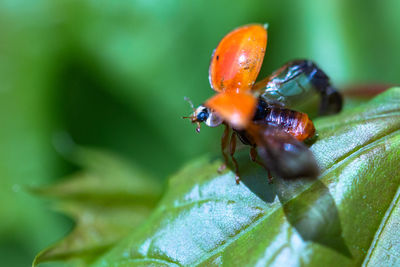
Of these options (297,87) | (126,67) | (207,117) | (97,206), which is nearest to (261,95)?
(297,87)

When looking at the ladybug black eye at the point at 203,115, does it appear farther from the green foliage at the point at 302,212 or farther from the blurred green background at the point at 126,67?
the blurred green background at the point at 126,67

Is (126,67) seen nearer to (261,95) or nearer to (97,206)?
(97,206)

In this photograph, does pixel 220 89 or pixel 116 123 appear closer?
pixel 220 89

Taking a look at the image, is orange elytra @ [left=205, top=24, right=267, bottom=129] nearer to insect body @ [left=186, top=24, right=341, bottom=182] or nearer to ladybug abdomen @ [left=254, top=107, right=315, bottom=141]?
insect body @ [left=186, top=24, right=341, bottom=182]

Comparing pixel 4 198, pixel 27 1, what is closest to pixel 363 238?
pixel 4 198

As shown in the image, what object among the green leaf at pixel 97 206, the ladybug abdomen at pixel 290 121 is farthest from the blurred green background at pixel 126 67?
the ladybug abdomen at pixel 290 121

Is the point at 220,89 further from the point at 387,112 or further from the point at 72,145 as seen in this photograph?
the point at 72,145

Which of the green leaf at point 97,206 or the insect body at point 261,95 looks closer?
the insect body at point 261,95
